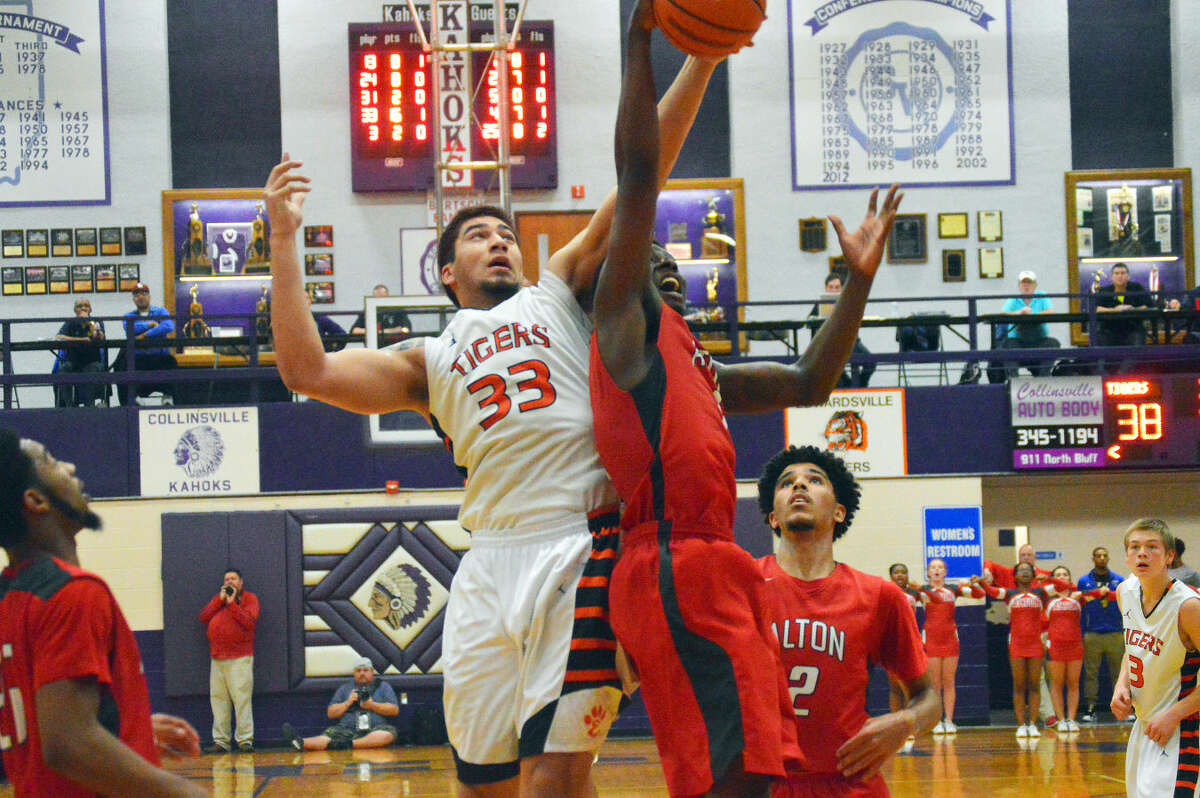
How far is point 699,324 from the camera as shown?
1348 centimetres

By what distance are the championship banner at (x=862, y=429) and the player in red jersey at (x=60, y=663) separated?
11028 millimetres

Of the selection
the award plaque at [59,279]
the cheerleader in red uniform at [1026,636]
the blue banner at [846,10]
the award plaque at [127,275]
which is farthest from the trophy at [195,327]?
the cheerleader in red uniform at [1026,636]

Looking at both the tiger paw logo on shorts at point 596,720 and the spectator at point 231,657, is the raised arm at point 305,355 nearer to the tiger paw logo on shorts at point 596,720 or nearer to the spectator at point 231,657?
the tiger paw logo on shorts at point 596,720

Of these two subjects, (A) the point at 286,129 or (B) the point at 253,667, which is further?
(A) the point at 286,129

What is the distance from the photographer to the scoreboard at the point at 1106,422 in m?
12.8

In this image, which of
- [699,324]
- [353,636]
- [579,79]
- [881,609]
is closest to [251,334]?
[353,636]

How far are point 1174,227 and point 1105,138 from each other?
1489 millimetres

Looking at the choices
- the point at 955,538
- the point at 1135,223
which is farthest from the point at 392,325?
the point at 1135,223

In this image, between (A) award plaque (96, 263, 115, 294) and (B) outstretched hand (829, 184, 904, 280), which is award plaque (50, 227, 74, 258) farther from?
(B) outstretched hand (829, 184, 904, 280)

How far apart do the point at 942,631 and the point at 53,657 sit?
38.4 feet

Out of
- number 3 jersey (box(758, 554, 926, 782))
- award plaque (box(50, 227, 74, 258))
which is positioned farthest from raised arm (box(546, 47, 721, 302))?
award plaque (box(50, 227, 74, 258))

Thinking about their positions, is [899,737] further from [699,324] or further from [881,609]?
[699,324]

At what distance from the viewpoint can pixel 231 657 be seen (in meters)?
12.9

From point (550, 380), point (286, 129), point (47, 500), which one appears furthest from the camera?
point (286, 129)
